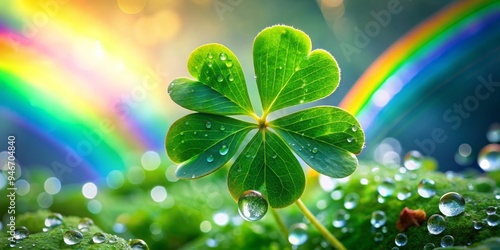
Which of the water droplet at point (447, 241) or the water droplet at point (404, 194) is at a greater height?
the water droplet at point (404, 194)

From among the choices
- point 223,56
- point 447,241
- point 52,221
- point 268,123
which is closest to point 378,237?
point 447,241

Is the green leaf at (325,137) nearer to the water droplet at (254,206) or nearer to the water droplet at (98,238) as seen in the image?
the water droplet at (254,206)

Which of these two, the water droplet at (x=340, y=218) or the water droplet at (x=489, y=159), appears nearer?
the water droplet at (x=340, y=218)

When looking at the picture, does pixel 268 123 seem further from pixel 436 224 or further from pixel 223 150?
pixel 436 224

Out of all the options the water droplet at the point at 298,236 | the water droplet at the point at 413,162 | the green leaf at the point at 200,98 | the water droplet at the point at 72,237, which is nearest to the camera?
the water droplet at the point at 72,237

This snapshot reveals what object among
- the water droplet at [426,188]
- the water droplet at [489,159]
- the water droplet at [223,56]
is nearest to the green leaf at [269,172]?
the water droplet at [223,56]

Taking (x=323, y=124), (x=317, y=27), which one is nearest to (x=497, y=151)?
(x=323, y=124)

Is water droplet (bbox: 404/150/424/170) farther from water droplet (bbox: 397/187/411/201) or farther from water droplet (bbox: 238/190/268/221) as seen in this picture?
water droplet (bbox: 238/190/268/221)

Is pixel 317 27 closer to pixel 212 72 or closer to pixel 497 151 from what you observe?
pixel 497 151
